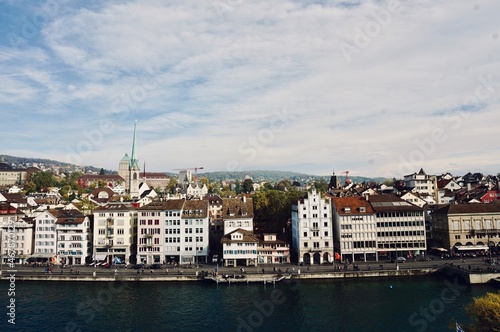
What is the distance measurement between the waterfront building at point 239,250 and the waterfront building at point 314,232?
9.65 metres

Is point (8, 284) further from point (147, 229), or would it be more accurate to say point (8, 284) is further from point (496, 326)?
point (496, 326)

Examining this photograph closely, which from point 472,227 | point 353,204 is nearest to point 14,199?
point 353,204

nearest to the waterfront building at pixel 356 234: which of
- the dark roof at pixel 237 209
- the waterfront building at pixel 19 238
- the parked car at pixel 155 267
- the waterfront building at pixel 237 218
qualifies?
the waterfront building at pixel 237 218

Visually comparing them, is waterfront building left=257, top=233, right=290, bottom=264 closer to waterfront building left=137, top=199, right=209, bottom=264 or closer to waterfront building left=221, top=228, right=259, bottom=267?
waterfront building left=221, top=228, right=259, bottom=267

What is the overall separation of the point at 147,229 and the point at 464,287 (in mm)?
62352

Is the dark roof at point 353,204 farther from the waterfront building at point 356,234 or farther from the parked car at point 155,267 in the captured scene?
the parked car at point 155,267

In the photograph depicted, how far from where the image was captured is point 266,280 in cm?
6888

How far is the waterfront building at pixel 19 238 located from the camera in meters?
87.5

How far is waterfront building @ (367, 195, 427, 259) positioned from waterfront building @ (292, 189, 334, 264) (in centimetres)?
1087

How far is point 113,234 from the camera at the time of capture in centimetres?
8719

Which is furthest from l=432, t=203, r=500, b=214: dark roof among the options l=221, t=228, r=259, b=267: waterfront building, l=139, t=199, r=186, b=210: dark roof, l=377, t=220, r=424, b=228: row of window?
l=139, t=199, r=186, b=210: dark roof

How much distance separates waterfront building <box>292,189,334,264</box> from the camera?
81.3 metres

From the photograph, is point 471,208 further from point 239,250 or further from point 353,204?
point 239,250

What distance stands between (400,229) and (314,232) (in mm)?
18726
